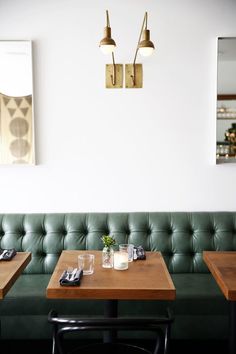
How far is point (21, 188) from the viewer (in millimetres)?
3199

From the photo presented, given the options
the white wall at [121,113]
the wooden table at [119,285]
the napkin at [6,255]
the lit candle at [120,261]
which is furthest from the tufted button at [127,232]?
the napkin at [6,255]

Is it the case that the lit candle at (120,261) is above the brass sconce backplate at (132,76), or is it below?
below

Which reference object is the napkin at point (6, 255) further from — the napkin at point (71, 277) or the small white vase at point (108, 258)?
the small white vase at point (108, 258)

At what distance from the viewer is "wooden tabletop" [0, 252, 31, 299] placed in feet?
6.51

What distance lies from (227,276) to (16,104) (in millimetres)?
2019

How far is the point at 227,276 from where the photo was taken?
6.76ft

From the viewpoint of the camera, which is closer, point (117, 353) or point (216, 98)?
point (117, 353)

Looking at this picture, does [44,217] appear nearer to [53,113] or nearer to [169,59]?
[53,113]

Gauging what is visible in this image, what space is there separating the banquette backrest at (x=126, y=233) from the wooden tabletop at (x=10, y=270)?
51 centimetres

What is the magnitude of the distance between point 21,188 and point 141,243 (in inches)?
41.3

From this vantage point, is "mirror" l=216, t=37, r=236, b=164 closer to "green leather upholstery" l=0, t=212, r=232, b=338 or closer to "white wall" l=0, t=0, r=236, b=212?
"white wall" l=0, t=0, r=236, b=212

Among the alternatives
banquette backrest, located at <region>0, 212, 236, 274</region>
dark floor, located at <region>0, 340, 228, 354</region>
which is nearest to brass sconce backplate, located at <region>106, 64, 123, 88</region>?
banquette backrest, located at <region>0, 212, 236, 274</region>

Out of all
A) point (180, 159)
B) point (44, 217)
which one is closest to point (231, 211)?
point (180, 159)

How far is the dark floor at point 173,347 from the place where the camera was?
8.81 feet
